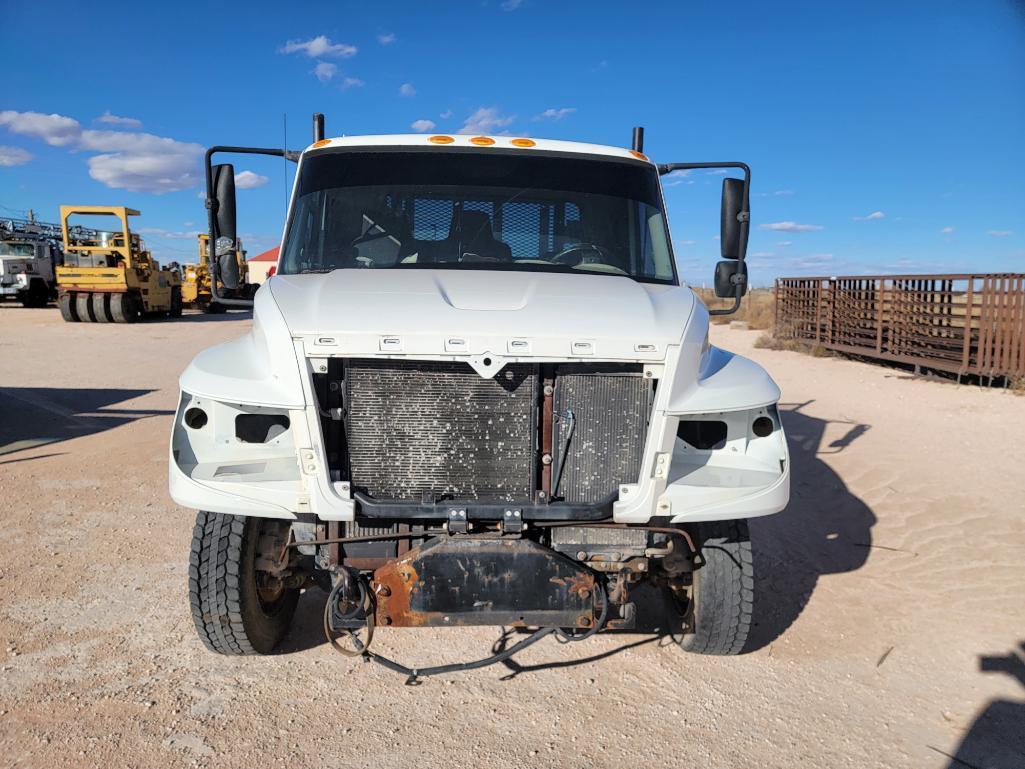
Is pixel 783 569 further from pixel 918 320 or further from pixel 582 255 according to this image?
pixel 918 320

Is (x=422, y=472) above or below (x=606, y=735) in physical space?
above

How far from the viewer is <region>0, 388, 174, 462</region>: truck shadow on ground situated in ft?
27.7

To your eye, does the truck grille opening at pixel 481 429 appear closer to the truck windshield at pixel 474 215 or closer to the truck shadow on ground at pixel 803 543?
the truck windshield at pixel 474 215

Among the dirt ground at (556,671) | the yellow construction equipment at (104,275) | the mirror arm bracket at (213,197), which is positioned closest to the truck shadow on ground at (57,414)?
the dirt ground at (556,671)

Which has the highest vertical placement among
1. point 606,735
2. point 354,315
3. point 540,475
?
point 354,315

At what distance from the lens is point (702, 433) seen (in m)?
3.59

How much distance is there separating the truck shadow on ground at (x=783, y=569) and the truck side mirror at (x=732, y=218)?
6.84 feet

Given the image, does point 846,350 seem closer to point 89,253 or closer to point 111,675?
point 111,675

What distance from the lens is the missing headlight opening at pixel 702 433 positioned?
354cm

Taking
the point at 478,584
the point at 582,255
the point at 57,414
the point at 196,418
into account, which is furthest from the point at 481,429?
the point at 57,414

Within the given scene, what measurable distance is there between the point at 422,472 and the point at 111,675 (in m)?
1.86

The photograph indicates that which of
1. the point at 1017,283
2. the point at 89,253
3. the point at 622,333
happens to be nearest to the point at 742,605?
the point at 622,333

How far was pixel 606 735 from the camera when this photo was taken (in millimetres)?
3289

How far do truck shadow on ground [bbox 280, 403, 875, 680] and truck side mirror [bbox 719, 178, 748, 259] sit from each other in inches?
82.1
